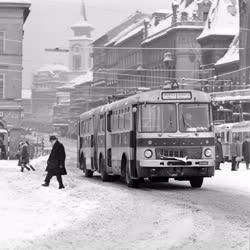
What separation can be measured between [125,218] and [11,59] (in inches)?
2590

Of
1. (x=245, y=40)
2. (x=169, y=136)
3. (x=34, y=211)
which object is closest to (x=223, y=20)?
(x=245, y=40)

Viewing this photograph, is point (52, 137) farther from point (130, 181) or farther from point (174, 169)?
point (174, 169)

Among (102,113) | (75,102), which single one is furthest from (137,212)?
(75,102)

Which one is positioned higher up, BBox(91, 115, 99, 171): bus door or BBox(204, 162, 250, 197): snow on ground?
BBox(91, 115, 99, 171): bus door

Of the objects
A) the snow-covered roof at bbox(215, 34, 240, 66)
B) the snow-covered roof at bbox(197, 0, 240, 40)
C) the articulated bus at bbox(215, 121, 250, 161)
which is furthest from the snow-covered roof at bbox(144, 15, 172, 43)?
the articulated bus at bbox(215, 121, 250, 161)

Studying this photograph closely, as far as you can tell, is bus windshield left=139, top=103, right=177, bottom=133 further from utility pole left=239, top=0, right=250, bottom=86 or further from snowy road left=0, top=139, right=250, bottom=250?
utility pole left=239, top=0, right=250, bottom=86

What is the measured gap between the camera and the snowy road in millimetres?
13328

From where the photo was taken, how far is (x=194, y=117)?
25062 mm

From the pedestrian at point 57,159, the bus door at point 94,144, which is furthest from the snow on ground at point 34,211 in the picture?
the bus door at point 94,144

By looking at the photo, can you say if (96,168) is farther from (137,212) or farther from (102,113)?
(137,212)

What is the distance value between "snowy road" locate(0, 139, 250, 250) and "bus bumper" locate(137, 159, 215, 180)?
20.5 inches

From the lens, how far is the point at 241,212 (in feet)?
57.9

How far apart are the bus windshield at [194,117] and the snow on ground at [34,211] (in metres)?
3.83

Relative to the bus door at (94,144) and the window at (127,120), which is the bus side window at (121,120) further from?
the bus door at (94,144)
